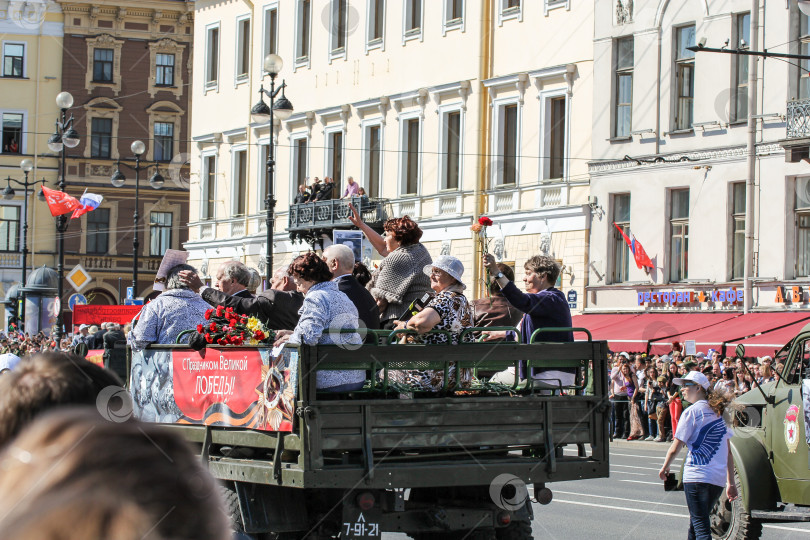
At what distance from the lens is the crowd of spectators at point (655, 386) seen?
24.6 meters

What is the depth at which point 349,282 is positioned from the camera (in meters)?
9.16

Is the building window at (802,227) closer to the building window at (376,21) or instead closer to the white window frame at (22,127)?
the building window at (376,21)

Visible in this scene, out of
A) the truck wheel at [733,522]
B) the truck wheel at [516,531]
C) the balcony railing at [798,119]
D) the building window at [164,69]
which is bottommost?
the truck wheel at [733,522]

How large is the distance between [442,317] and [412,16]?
33.9m

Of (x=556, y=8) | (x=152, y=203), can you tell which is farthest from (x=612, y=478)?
(x=152, y=203)

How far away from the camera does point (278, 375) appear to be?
805 centimetres

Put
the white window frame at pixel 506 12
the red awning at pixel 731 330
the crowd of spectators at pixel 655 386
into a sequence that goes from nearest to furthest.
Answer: the crowd of spectators at pixel 655 386 → the red awning at pixel 731 330 → the white window frame at pixel 506 12

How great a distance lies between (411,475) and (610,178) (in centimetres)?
2766

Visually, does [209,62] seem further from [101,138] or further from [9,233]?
[9,233]

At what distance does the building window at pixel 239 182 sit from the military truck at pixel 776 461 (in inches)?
1524

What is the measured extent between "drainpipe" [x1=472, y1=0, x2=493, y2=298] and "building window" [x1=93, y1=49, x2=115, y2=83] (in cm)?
3610

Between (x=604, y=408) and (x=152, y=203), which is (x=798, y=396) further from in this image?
(x=152, y=203)

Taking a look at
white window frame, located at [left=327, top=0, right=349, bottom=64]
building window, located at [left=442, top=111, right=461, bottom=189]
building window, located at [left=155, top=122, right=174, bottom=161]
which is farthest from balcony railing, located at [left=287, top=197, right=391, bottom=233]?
building window, located at [left=155, top=122, right=174, bottom=161]

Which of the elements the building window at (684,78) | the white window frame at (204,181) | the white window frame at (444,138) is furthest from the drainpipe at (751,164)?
the white window frame at (204,181)
